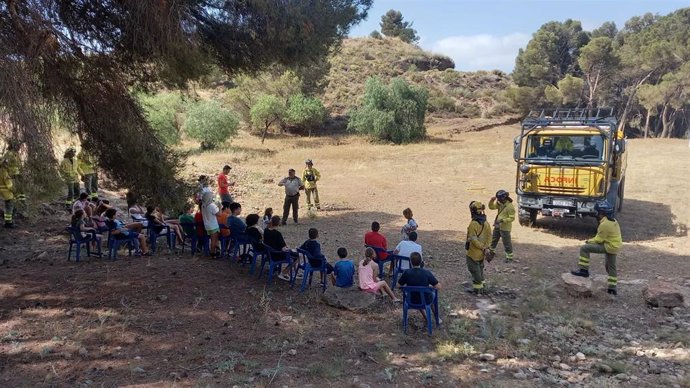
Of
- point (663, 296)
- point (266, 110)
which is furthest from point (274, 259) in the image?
point (266, 110)

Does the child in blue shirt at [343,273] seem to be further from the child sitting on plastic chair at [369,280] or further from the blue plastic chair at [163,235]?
the blue plastic chair at [163,235]

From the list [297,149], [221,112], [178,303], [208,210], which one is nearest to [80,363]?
[178,303]

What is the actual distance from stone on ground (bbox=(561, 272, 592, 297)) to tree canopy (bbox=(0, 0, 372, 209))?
5434 mm

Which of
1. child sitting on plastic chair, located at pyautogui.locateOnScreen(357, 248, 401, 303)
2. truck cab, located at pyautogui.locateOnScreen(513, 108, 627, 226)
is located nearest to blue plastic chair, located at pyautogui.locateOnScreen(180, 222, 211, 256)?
child sitting on plastic chair, located at pyautogui.locateOnScreen(357, 248, 401, 303)

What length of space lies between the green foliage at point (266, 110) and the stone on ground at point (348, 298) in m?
31.3

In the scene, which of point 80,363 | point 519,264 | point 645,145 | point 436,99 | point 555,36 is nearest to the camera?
point 80,363

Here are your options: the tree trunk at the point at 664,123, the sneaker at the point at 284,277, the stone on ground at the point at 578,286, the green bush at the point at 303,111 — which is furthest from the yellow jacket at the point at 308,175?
the tree trunk at the point at 664,123

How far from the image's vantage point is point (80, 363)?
5.34 m

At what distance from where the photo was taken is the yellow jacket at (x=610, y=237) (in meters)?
8.48

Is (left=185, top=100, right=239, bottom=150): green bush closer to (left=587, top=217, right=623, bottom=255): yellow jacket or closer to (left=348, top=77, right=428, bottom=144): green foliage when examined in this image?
(left=348, top=77, right=428, bottom=144): green foliage

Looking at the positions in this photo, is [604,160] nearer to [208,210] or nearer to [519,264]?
[519,264]

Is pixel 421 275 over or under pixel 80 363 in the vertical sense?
over

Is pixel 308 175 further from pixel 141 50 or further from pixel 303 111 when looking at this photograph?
pixel 303 111

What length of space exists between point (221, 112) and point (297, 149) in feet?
18.7
